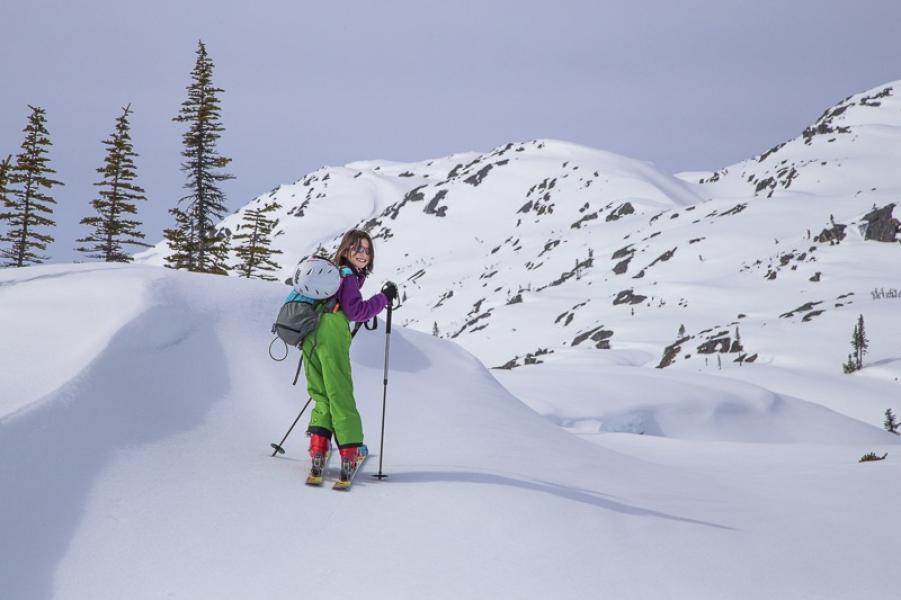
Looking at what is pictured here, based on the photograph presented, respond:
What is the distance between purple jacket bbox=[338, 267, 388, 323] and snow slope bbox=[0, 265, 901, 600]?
1477mm

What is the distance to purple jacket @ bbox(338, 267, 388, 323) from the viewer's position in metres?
5.64

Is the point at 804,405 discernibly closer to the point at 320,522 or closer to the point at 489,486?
the point at 489,486

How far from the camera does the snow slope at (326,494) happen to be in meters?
4.04

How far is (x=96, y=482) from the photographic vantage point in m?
4.56

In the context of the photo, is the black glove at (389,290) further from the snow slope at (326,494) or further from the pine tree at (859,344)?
the pine tree at (859,344)

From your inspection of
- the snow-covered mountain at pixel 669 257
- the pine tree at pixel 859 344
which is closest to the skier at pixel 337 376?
the snow-covered mountain at pixel 669 257

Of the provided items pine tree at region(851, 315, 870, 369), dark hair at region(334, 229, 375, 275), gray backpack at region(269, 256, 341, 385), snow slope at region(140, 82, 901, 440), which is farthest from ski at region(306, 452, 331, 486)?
pine tree at region(851, 315, 870, 369)

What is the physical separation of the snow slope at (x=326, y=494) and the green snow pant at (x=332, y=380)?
48cm

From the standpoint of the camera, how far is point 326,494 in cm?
523

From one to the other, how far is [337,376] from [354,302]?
67cm

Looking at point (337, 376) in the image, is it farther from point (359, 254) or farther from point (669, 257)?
point (669, 257)

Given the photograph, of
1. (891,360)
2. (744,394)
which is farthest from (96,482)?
(891,360)

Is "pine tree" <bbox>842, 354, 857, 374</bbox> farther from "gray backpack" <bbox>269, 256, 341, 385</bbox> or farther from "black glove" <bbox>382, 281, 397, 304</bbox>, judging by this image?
"gray backpack" <bbox>269, 256, 341, 385</bbox>

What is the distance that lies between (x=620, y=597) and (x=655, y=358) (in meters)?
40.1
